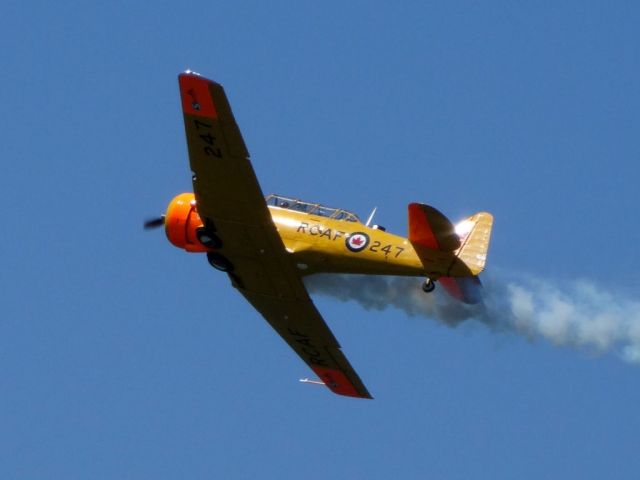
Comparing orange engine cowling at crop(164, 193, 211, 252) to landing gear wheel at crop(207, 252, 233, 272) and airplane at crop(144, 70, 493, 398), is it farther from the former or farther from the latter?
landing gear wheel at crop(207, 252, 233, 272)

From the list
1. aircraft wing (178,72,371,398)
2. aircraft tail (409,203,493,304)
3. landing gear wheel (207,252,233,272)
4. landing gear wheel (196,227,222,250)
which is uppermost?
aircraft tail (409,203,493,304)

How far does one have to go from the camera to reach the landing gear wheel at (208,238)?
2777cm

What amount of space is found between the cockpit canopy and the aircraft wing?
2.65ft

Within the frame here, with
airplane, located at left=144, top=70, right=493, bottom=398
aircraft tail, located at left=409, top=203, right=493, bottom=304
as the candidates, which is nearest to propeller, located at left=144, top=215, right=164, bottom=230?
airplane, located at left=144, top=70, right=493, bottom=398

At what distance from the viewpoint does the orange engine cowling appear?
28.2 meters

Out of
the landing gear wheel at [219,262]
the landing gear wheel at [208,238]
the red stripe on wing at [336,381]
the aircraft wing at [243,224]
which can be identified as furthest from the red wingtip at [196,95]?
the red stripe on wing at [336,381]

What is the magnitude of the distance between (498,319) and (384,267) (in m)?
2.52

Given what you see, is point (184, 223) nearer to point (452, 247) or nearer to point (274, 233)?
point (274, 233)

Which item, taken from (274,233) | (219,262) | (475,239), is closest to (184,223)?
(219,262)

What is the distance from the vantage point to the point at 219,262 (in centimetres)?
2838

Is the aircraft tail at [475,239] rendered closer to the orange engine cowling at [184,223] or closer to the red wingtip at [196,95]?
the orange engine cowling at [184,223]

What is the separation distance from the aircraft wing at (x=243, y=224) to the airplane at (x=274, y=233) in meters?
0.02

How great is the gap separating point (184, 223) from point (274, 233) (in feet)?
5.89

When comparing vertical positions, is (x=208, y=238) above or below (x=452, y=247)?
below
